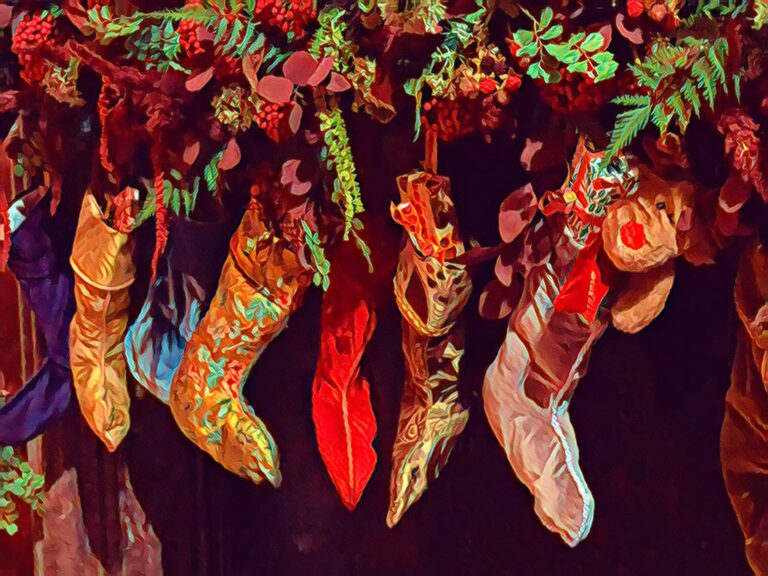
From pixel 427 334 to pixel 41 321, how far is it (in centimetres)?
58

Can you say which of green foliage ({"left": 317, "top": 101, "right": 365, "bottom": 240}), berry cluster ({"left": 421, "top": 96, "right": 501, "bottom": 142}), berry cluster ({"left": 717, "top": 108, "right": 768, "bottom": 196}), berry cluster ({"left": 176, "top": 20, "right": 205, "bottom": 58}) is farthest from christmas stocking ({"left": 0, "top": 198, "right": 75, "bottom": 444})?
berry cluster ({"left": 717, "top": 108, "right": 768, "bottom": 196})

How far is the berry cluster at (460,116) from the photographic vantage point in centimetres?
97

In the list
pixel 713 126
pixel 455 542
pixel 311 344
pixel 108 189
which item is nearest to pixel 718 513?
Answer: pixel 455 542

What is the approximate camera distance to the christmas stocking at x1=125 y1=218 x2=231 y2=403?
45.7 inches

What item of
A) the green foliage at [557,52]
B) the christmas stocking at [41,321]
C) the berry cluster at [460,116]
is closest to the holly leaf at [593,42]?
the green foliage at [557,52]

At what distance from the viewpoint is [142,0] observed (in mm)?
1103

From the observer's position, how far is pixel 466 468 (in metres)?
1.07

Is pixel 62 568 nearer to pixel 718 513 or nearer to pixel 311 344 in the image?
pixel 311 344

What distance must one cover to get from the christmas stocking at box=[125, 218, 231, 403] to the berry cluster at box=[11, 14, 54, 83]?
0.28m

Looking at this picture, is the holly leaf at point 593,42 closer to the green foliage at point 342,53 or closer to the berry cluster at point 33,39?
the green foliage at point 342,53

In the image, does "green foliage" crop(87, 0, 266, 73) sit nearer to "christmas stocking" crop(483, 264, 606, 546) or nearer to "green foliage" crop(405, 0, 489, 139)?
"green foliage" crop(405, 0, 489, 139)

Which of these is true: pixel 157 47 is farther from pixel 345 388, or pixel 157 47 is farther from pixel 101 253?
pixel 345 388

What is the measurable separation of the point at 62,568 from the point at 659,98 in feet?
3.45

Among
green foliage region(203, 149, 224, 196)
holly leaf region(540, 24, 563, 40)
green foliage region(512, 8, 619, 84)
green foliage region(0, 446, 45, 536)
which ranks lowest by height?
green foliage region(0, 446, 45, 536)
